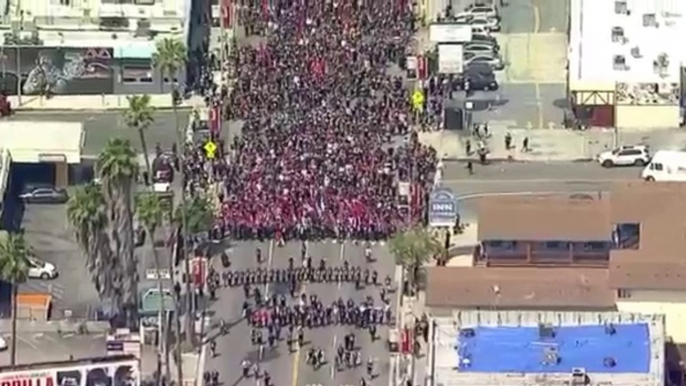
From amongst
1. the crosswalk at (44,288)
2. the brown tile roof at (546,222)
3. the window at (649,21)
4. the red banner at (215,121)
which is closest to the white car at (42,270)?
the crosswalk at (44,288)

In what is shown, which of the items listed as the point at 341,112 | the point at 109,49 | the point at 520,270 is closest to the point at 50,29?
the point at 109,49

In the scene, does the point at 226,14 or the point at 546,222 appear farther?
the point at 226,14

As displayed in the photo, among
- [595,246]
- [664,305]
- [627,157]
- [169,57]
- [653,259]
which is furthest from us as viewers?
[169,57]

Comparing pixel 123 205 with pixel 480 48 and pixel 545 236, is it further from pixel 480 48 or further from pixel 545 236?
pixel 480 48

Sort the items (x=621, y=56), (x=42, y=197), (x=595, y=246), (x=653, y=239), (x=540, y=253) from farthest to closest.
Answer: (x=621, y=56)
(x=42, y=197)
(x=540, y=253)
(x=595, y=246)
(x=653, y=239)

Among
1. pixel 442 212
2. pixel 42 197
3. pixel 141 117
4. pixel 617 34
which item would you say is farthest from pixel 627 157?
pixel 42 197

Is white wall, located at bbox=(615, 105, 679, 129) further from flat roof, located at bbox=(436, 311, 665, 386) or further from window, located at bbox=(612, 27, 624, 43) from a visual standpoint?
flat roof, located at bbox=(436, 311, 665, 386)

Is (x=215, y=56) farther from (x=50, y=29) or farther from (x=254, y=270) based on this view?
(x=254, y=270)
